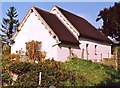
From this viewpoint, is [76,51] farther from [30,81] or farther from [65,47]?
[30,81]

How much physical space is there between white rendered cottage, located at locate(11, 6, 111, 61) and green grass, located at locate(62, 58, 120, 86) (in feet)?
12.7

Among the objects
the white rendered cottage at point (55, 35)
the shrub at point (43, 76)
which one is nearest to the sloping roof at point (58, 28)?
the white rendered cottage at point (55, 35)

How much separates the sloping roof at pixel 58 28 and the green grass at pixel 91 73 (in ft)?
14.3

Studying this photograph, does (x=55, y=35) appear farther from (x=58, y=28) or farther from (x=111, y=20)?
(x=111, y=20)

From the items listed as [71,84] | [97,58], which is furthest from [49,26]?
[71,84]

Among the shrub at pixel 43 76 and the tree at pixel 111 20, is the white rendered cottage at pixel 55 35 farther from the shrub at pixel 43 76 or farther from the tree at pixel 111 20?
the shrub at pixel 43 76

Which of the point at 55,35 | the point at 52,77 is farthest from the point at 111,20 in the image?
the point at 52,77

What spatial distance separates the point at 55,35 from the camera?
72.0 ft

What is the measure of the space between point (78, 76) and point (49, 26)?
910 cm

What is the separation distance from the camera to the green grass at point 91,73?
14.4 metres

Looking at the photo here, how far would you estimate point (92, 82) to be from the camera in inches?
546

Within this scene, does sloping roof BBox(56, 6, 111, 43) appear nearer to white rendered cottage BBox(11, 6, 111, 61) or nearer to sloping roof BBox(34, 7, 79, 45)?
white rendered cottage BBox(11, 6, 111, 61)

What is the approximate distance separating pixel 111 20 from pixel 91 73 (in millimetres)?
19137

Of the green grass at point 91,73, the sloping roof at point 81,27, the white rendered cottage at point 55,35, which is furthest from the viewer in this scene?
the sloping roof at point 81,27
